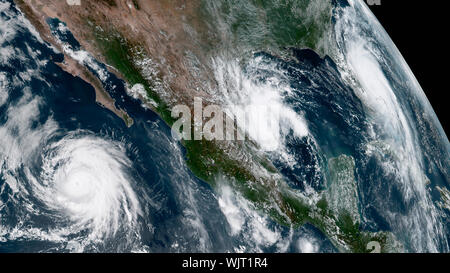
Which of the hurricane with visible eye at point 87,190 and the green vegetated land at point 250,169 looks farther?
the green vegetated land at point 250,169

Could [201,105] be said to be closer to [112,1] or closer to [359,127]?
[112,1]

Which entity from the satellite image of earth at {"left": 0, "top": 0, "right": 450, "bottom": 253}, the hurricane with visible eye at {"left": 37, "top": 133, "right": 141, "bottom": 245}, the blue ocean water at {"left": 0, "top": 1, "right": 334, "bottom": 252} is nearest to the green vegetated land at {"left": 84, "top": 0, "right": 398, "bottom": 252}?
the satellite image of earth at {"left": 0, "top": 0, "right": 450, "bottom": 253}

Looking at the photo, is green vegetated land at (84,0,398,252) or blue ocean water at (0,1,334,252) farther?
green vegetated land at (84,0,398,252)

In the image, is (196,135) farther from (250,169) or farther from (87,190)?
(87,190)

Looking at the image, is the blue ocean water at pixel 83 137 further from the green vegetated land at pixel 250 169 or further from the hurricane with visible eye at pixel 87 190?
the green vegetated land at pixel 250 169

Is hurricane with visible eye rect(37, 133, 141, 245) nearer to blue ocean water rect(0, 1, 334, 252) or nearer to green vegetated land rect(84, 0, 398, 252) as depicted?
blue ocean water rect(0, 1, 334, 252)

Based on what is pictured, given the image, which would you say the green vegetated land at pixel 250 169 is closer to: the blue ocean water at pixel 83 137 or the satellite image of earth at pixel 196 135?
the satellite image of earth at pixel 196 135

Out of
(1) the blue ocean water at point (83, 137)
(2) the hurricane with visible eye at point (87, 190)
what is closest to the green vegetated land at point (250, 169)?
(1) the blue ocean water at point (83, 137)

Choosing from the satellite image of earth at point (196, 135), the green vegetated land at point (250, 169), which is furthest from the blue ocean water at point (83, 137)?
the green vegetated land at point (250, 169)
